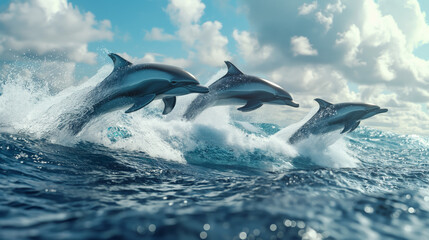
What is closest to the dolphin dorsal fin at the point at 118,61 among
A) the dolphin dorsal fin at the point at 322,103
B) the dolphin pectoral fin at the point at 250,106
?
the dolphin pectoral fin at the point at 250,106

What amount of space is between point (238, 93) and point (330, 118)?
4.41 m

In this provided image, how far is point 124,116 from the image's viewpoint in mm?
10391

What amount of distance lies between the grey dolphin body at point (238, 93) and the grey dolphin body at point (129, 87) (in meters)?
3.05

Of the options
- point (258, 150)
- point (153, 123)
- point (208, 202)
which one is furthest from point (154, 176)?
point (153, 123)

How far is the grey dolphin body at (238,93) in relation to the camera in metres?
11.2

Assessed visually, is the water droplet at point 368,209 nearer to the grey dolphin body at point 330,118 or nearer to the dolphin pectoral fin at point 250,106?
the dolphin pectoral fin at point 250,106

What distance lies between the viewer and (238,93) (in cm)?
1119

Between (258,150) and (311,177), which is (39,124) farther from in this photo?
(311,177)

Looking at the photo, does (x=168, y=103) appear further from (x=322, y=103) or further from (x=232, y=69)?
(x=322, y=103)

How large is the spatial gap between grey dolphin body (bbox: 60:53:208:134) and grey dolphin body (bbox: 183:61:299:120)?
3.05 metres

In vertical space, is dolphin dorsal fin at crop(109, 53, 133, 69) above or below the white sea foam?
above

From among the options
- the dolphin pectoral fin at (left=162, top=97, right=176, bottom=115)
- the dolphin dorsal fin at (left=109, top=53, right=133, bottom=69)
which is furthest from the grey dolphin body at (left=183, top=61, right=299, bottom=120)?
the dolphin dorsal fin at (left=109, top=53, right=133, bottom=69)

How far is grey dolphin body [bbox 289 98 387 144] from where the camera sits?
12219 millimetres

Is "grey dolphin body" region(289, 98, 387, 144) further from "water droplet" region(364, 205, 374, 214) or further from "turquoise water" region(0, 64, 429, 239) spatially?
"water droplet" region(364, 205, 374, 214)
